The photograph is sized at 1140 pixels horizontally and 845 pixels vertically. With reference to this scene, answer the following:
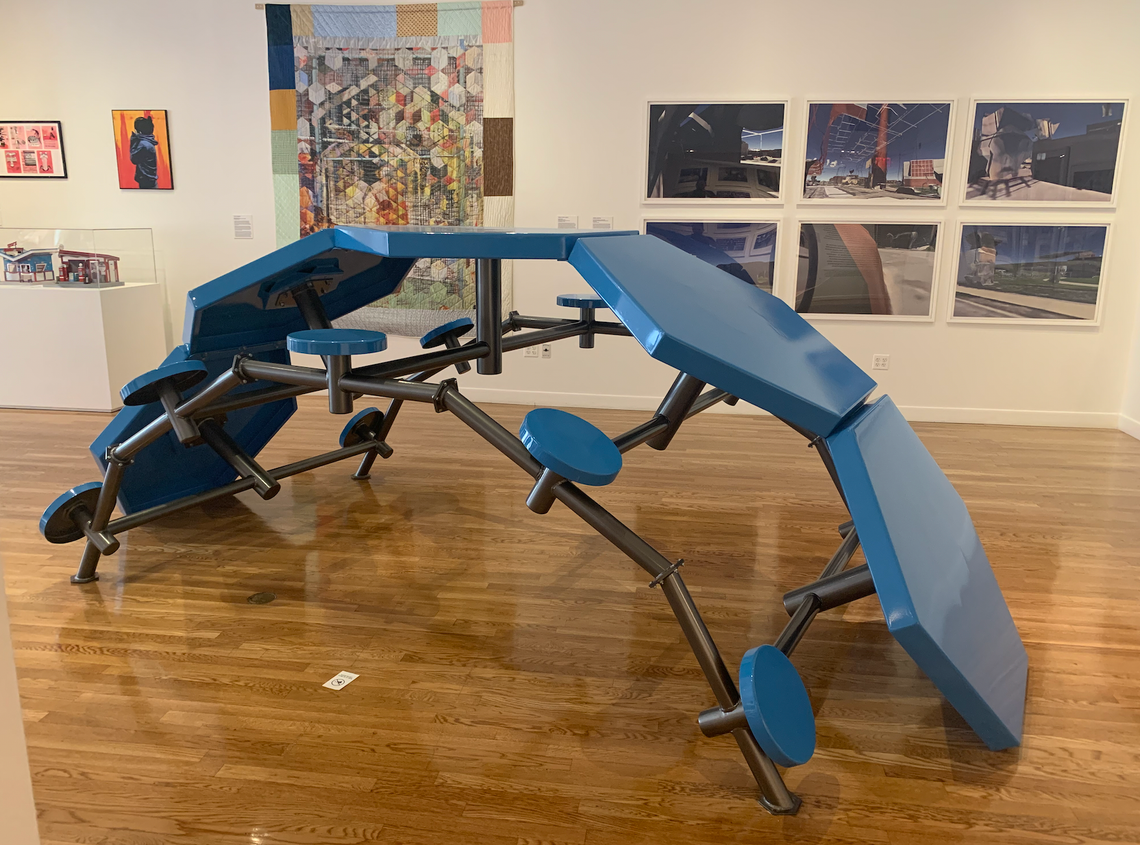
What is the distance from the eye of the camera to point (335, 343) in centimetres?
209

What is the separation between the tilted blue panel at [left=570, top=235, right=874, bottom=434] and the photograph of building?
4140 mm

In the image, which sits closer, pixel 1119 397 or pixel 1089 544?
pixel 1089 544

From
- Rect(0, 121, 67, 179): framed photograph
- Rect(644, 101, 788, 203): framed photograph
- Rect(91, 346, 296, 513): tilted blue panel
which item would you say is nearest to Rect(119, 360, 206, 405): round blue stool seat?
Rect(91, 346, 296, 513): tilted blue panel

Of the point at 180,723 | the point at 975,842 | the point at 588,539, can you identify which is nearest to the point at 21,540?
the point at 180,723

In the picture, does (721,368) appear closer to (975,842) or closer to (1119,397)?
(975,842)

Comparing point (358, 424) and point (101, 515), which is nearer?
point (101, 515)

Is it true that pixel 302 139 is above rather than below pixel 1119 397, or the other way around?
above

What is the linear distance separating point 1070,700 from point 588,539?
1.54m

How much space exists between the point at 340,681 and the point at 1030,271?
14.8 feet

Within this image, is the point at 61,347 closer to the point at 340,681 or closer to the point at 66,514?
the point at 66,514

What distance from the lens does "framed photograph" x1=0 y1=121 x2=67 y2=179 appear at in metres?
5.45

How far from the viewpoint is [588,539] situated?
3.04 m

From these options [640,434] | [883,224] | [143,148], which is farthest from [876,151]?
[143,148]

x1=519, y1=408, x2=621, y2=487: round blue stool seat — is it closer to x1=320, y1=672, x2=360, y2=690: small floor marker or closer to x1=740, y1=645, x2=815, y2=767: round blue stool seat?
x1=740, y1=645, x2=815, y2=767: round blue stool seat
